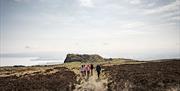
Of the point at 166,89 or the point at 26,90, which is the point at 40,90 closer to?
the point at 26,90

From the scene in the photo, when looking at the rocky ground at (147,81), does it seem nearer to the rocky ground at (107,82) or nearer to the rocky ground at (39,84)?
the rocky ground at (107,82)

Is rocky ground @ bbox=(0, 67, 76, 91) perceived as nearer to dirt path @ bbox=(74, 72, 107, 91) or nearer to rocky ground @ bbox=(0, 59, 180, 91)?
rocky ground @ bbox=(0, 59, 180, 91)

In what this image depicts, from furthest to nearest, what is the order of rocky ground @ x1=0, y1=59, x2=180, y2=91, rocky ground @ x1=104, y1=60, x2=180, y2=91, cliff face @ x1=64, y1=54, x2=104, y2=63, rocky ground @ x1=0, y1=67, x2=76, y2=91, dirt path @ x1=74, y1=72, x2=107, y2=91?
cliff face @ x1=64, y1=54, x2=104, y2=63, rocky ground @ x1=0, y1=67, x2=76, y2=91, dirt path @ x1=74, y1=72, x2=107, y2=91, rocky ground @ x1=0, y1=59, x2=180, y2=91, rocky ground @ x1=104, y1=60, x2=180, y2=91

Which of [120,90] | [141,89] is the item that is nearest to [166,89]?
[141,89]

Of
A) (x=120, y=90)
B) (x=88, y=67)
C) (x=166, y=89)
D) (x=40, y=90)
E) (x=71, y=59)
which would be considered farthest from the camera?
(x=71, y=59)

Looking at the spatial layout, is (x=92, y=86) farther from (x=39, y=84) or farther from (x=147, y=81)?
(x=39, y=84)

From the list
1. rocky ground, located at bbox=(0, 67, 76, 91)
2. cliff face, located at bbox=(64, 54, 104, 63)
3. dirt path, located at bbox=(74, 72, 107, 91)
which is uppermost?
cliff face, located at bbox=(64, 54, 104, 63)

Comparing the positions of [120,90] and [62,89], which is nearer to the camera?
[120,90]

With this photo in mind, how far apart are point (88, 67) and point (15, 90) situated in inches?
700

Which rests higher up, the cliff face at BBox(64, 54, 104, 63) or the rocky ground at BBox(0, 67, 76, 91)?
the cliff face at BBox(64, 54, 104, 63)

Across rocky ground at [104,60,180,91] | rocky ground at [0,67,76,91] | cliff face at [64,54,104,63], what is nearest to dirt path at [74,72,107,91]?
rocky ground at [104,60,180,91]

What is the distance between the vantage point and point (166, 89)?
65.2 feet

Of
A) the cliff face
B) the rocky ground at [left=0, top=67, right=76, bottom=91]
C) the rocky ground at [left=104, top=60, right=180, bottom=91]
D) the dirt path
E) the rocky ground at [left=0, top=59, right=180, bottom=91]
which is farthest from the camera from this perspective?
the cliff face

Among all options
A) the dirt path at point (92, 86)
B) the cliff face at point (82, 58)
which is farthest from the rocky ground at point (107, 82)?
the cliff face at point (82, 58)
